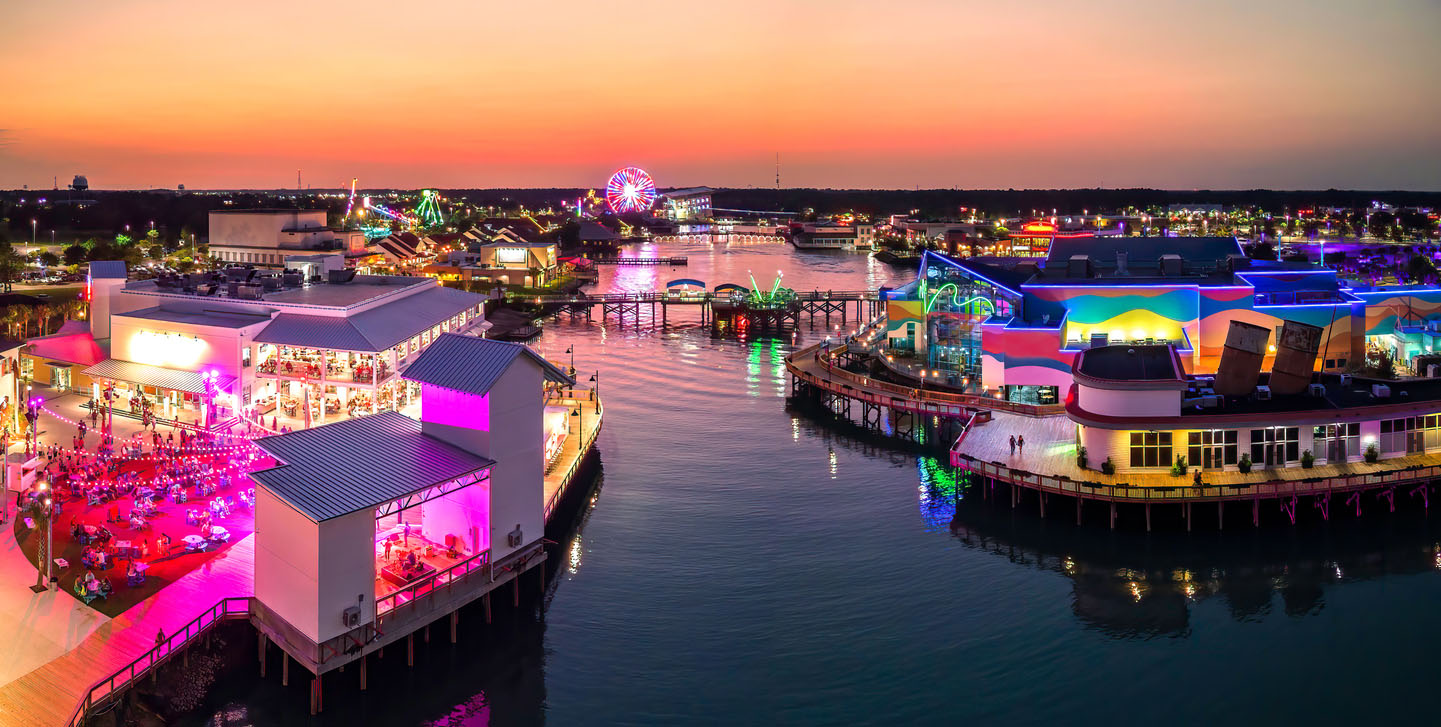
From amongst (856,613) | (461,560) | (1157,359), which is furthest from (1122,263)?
(461,560)

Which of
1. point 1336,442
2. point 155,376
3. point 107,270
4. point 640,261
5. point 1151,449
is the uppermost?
point 640,261

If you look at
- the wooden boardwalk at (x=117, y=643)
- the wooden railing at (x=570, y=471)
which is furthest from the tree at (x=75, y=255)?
the wooden boardwalk at (x=117, y=643)

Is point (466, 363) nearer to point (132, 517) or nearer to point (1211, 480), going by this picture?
point (132, 517)

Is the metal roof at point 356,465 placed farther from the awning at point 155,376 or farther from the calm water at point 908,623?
the awning at point 155,376

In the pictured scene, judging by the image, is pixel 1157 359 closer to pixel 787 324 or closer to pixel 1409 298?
pixel 1409 298

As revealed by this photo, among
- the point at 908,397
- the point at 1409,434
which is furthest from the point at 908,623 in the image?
the point at 908,397
